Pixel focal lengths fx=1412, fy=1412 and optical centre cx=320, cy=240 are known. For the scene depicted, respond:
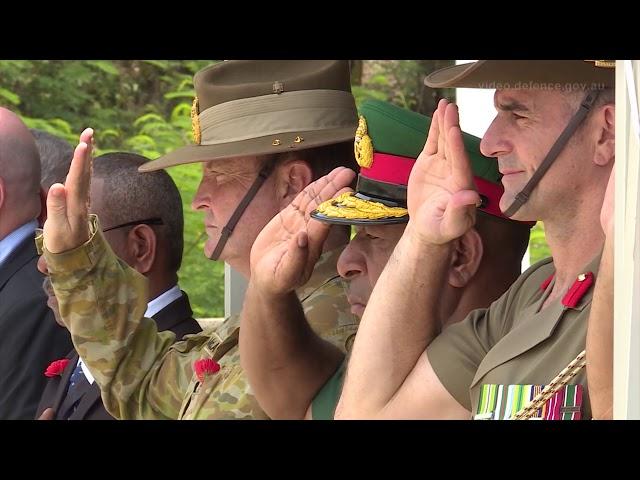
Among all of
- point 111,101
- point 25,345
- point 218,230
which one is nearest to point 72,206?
point 218,230

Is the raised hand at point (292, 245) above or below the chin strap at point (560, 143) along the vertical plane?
below

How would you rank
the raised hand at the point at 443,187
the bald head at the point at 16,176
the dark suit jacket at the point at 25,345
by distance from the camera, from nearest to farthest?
1. the raised hand at the point at 443,187
2. the dark suit jacket at the point at 25,345
3. the bald head at the point at 16,176

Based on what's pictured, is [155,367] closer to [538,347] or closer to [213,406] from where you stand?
[213,406]

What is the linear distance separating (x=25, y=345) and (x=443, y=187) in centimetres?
237

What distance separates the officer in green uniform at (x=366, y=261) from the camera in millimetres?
3693

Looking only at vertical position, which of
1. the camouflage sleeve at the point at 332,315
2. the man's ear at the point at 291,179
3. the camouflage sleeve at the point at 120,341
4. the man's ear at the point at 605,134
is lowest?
the camouflage sleeve at the point at 120,341

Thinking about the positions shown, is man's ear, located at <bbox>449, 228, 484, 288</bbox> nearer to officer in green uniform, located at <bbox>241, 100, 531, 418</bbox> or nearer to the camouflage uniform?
officer in green uniform, located at <bbox>241, 100, 531, 418</bbox>

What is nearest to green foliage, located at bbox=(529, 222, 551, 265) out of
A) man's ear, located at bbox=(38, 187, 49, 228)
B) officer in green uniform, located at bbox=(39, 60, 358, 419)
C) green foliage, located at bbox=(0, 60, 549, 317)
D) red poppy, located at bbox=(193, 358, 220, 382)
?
green foliage, located at bbox=(0, 60, 549, 317)

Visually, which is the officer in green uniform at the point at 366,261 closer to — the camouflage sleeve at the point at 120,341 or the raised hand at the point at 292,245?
the raised hand at the point at 292,245

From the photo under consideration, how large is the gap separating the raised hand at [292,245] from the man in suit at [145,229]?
139 centimetres

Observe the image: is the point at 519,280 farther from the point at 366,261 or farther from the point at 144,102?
the point at 144,102

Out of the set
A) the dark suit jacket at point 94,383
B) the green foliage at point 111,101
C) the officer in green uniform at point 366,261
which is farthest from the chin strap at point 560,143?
the green foliage at point 111,101

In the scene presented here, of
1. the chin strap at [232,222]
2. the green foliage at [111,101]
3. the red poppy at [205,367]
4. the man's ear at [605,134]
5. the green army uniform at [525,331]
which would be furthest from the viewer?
the green foliage at [111,101]
